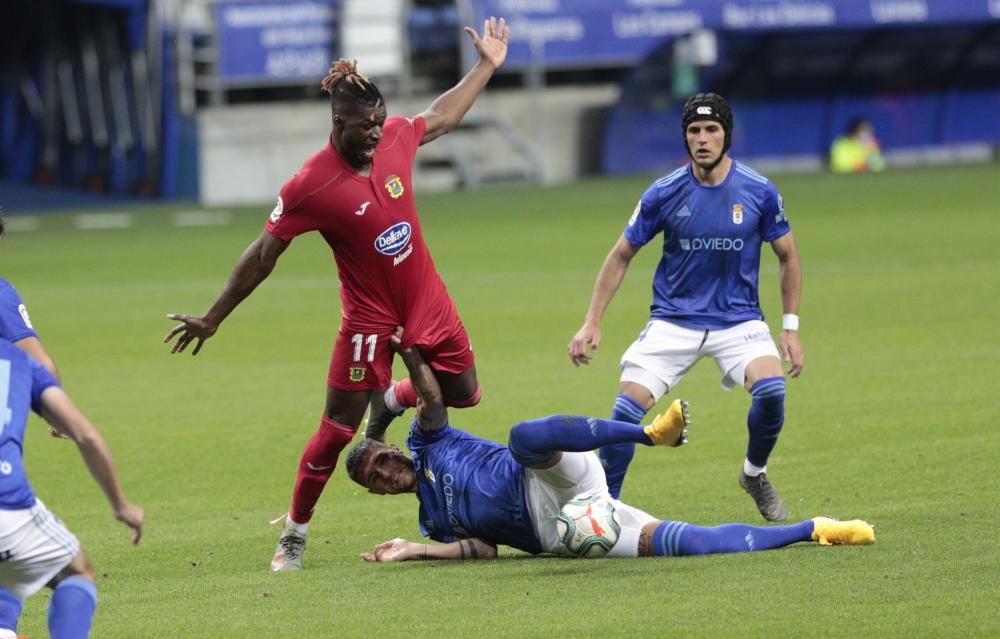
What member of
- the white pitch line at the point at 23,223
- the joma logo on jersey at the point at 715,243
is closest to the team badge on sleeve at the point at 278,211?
the joma logo on jersey at the point at 715,243

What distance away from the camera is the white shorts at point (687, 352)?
30.5 ft

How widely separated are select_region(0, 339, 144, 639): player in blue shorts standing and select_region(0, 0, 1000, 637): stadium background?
1.37 m

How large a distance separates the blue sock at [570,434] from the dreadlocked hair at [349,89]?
180 cm

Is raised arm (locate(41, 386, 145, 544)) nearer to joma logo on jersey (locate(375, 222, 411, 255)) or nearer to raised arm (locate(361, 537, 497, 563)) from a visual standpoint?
raised arm (locate(361, 537, 497, 563))

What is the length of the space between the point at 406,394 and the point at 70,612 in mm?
3736

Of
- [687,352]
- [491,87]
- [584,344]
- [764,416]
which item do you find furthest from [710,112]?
[491,87]

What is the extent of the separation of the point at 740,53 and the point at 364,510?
115ft

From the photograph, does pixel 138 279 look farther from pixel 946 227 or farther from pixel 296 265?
pixel 946 227

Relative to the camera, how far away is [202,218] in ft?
113

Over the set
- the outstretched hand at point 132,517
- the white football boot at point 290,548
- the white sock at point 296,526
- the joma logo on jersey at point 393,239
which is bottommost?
the white football boot at point 290,548

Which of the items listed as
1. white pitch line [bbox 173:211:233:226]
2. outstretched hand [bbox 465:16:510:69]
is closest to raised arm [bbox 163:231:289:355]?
outstretched hand [bbox 465:16:510:69]

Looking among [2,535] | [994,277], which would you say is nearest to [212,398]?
[2,535]

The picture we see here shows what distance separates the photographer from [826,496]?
382 inches

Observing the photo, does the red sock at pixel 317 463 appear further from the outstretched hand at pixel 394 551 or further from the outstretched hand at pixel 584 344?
the outstretched hand at pixel 584 344
